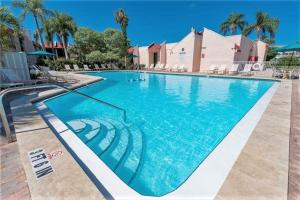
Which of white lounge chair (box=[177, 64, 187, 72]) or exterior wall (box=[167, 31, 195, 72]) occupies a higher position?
exterior wall (box=[167, 31, 195, 72])

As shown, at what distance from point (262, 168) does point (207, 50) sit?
61.4ft

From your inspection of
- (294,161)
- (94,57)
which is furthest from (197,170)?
(94,57)

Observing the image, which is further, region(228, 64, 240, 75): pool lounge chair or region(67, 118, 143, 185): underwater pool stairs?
region(228, 64, 240, 75): pool lounge chair

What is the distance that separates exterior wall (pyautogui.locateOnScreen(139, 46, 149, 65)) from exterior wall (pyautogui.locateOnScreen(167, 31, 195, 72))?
5.41 metres

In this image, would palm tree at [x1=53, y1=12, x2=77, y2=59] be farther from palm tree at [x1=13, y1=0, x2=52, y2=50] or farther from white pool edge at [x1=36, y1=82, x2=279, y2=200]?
white pool edge at [x1=36, y1=82, x2=279, y2=200]

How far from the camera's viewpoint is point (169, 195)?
6.23ft

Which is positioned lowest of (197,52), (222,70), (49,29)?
(222,70)

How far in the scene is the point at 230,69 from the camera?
16.6 meters

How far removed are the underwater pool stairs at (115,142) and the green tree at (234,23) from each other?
3436cm

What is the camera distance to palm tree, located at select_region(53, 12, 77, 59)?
80.8ft

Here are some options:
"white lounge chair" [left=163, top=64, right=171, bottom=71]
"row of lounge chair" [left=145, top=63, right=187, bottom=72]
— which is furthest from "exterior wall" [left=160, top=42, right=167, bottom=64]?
"white lounge chair" [left=163, top=64, right=171, bottom=71]

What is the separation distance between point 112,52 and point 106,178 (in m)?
26.0

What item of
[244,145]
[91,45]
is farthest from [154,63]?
[244,145]

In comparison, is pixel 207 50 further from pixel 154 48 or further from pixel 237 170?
pixel 237 170
